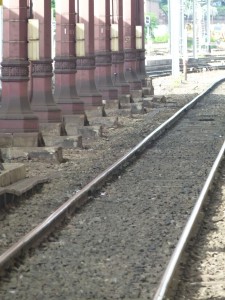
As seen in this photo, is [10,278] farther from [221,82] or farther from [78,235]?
[221,82]

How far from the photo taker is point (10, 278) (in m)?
8.30

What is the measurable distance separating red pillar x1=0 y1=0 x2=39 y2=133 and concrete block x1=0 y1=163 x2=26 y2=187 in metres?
5.49

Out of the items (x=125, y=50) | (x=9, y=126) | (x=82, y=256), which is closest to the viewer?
(x=82, y=256)

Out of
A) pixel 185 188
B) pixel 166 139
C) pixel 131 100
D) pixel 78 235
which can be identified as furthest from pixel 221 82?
pixel 78 235

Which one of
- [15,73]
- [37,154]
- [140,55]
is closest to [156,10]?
[140,55]

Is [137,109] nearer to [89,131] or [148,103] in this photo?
[148,103]

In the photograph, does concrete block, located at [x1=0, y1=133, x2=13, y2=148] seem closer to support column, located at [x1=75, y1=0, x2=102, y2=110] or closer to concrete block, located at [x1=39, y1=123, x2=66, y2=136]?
concrete block, located at [x1=39, y1=123, x2=66, y2=136]

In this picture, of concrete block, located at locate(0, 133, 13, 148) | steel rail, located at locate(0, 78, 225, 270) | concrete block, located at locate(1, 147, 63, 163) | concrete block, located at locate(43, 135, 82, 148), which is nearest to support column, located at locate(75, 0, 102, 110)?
concrete block, located at locate(43, 135, 82, 148)

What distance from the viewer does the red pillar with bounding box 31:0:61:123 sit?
21984mm

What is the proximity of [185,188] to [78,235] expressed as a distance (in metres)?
3.74

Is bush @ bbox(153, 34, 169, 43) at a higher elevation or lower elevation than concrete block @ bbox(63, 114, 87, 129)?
higher

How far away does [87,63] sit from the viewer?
28359mm

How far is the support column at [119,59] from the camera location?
34.7 m

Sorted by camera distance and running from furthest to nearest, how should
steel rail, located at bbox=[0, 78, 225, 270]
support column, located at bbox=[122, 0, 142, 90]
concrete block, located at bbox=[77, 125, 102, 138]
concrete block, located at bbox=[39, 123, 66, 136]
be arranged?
support column, located at bbox=[122, 0, 142, 90] → concrete block, located at bbox=[77, 125, 102, 138] → concrete block, located at bbox=[39, 123, 66, 136] → steel rail, located at bbox=[0, 78, 225, 270]
